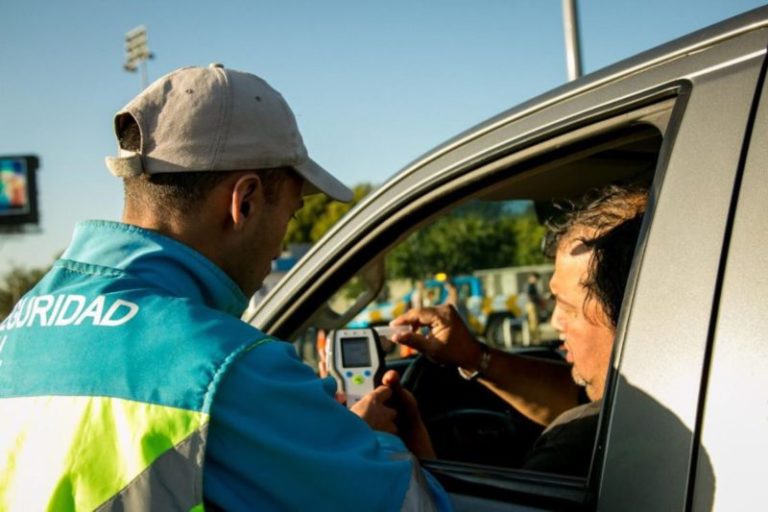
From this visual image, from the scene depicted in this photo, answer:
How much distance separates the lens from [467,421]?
123 inches

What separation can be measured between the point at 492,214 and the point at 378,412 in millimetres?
2846

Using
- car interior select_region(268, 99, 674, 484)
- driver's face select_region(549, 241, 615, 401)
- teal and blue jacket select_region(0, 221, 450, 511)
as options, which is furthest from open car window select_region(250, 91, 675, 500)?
teal and blue jacket select_region(0, 221, 450, 511)

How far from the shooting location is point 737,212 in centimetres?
125

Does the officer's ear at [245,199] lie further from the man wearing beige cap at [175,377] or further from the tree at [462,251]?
the tree at [462,251]

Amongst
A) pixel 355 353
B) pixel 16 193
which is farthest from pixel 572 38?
pixel 16 193

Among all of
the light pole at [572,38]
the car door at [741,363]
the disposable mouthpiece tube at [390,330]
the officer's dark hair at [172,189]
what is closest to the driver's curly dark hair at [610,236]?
the disposable mouthpiece tube at [390,330]

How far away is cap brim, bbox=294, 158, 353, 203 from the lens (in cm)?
174

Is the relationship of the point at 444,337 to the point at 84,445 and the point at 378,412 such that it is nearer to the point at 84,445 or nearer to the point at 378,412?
the point at 378,412

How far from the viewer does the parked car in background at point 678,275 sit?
1.19m

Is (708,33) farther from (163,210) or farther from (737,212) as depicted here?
(163,210)

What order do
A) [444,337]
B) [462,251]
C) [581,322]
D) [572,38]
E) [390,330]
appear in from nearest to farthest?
1. [581,322]
2. [390,330]
3. [444,337]
4. [572,38]
5. [462,251]

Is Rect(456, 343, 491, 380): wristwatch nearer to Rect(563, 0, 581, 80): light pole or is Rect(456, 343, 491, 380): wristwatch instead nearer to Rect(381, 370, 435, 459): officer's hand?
Rect(381, 370, 435, 459): officer's hand

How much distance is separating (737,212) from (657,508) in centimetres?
45

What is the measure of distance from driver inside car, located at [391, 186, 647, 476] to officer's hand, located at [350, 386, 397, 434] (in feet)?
1.33
